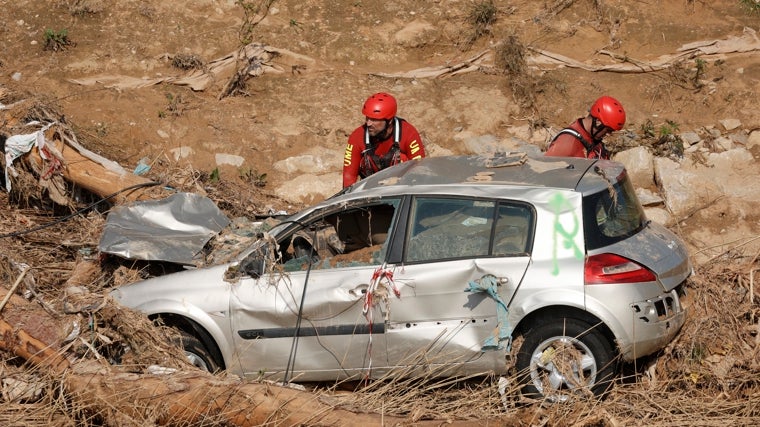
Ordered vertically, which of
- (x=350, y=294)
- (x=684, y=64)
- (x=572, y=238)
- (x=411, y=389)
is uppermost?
(x=684, y=64)

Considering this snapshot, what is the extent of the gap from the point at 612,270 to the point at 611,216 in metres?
0.49

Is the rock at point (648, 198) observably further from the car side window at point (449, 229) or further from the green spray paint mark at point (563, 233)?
the car side window at point (449, 229)

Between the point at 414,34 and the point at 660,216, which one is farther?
the point at 414,34

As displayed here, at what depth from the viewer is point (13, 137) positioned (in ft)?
30.6

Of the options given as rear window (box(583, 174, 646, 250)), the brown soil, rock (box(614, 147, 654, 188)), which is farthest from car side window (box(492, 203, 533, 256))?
rock (box(614, 147, 654, 188))

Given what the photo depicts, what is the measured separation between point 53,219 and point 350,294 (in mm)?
4748

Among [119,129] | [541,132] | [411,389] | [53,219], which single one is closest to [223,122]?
[119,129]

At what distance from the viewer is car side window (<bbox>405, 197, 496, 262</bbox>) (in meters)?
6.23

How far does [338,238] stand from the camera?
674 cm

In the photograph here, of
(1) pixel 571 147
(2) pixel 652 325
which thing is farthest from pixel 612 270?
(1) pixel 571 147

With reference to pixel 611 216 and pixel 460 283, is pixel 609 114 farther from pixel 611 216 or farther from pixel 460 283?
pixel 460 283

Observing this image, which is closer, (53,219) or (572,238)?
(572,238)

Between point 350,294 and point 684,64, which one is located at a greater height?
point 684,64

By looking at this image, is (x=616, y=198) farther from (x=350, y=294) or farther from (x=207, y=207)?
(x=207, y=207)
